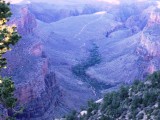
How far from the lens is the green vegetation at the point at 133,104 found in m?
20.2

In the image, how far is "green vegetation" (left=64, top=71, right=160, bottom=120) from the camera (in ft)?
66.3

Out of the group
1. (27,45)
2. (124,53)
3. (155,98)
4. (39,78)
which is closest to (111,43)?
(124,53)

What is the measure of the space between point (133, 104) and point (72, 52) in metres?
75.5

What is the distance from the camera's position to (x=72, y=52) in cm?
9650

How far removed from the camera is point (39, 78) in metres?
58.1

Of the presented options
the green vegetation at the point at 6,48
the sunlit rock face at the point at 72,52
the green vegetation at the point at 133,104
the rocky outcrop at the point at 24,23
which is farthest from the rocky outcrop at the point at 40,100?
the green vegetation at the point at 6,48

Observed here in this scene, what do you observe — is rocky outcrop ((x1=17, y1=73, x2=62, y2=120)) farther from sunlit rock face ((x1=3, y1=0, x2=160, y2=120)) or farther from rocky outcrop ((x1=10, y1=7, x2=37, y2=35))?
rocky outcrop ((x1=10, y1=7, x2=37, y2=35))

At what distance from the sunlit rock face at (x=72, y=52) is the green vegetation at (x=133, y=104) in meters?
27.0

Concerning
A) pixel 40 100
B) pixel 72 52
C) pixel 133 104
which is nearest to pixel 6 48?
pixel 133 104

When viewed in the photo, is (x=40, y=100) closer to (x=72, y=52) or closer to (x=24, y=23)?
(x=24, y=23)

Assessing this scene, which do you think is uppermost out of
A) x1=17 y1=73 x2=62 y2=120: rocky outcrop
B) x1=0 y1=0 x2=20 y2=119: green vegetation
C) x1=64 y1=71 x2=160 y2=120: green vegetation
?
x1=0 y1=0 x2=20 y2=119: green vegetation

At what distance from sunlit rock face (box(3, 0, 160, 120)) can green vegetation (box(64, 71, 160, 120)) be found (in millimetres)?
26993

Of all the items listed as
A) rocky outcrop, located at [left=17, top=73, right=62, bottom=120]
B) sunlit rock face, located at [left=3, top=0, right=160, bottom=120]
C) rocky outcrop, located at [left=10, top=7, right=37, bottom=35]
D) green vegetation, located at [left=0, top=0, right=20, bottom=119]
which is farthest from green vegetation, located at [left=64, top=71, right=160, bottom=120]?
rocky outcrop, located at [left=10, top=7, right=37, bottom=35]

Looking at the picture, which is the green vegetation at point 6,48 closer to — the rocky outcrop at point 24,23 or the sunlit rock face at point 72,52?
the sunlit rock face at point 72,52
